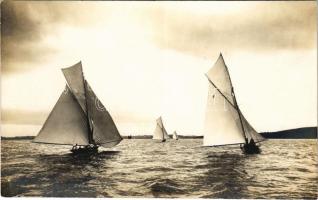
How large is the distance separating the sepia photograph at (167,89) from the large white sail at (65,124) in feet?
0.30

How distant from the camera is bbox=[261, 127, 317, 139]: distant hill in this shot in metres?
4.41

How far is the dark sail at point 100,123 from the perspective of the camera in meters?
5.41

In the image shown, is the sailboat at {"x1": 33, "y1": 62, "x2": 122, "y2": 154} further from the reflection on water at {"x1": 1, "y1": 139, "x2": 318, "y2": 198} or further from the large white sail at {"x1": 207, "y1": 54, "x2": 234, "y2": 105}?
the large white sail at {"x1": 207, "y1": 54, "x2": 234, "y2": 105}

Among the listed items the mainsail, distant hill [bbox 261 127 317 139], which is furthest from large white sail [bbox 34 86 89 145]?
distant hill [bbox 261 127 317 139]

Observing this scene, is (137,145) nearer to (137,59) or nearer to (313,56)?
(137,59)

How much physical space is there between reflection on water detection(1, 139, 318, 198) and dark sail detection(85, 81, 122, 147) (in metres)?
0.37

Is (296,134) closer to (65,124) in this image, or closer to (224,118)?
(224,118)

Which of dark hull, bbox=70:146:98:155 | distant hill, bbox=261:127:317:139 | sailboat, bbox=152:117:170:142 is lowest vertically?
dark hull, bbox=70:146:98:155

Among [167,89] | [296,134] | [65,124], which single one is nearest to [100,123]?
[65,124]

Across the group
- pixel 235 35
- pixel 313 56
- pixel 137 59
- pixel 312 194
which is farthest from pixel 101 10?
pixel 312 194

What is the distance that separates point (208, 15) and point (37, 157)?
10.5ft

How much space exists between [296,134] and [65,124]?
3.58 m

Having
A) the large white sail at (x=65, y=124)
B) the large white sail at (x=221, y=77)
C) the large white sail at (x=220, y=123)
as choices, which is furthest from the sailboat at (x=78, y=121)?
the large white sail at (x=221, y=77)

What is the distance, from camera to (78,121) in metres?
6.41
